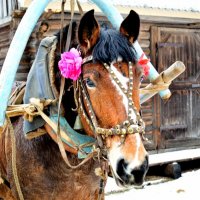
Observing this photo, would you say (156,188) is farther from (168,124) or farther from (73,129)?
(73,129)

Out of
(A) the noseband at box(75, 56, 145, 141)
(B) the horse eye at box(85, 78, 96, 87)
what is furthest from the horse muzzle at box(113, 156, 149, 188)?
(B) the horse eye at box(85, 78, 96, 87)

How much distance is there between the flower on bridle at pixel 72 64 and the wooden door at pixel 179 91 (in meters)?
5.50

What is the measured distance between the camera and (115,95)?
6.11 feet

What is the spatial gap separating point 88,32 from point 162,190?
465cm

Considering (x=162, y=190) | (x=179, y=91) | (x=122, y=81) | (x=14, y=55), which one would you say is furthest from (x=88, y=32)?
(x=179, y=91)

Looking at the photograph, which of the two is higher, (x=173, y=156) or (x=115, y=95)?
(x=115, y=95)

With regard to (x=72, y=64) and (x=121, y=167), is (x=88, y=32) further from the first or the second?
(x=121, y=167)

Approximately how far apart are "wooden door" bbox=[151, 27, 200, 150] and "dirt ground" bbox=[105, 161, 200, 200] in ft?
3.50

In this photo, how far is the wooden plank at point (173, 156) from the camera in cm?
677

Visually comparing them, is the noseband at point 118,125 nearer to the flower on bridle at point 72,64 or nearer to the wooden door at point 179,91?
the flower on bridle at point 72,64

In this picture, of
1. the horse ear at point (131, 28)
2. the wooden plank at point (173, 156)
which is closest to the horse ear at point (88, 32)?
the horse ear at point (131, 28)

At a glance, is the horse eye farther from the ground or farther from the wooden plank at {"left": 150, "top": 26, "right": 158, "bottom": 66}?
the wooden plank at {"left": 150, "top": 26, "right": 158, "bottom": 66}

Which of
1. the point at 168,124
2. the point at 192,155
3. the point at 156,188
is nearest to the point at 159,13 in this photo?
the point at 168,124

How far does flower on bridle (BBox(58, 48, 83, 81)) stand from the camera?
79.4 inches
